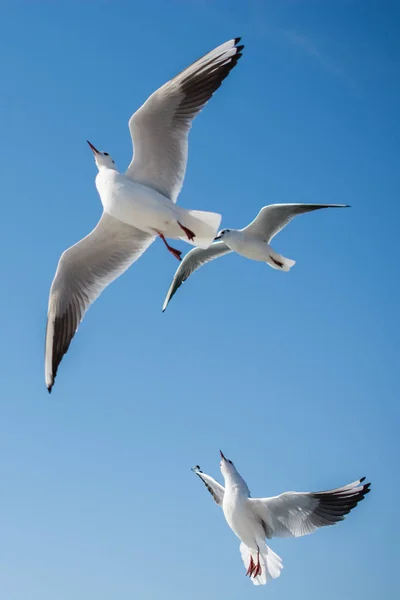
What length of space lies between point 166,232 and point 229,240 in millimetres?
3476

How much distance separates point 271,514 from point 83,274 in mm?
3057

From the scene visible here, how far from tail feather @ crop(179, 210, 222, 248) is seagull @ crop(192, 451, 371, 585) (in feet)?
8.69

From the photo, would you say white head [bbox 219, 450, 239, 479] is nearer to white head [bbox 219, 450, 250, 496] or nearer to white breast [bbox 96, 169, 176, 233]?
white head [bbox 219, 450, 250, 496]

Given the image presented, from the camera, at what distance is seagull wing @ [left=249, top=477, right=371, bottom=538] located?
29.1ft

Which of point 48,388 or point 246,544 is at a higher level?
point 48,388

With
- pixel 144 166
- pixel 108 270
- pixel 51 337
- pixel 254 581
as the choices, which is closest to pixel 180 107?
pixel 144 166

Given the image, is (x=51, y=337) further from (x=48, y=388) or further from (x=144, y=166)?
(x=144, y=166)

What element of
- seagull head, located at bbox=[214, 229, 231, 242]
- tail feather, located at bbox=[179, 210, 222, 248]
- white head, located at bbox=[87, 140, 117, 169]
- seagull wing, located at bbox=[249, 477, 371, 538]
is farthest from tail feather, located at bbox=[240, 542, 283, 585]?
seagull head, located at bbox=[214, 229, 231, 242]

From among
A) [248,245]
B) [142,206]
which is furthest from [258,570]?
[248,245]

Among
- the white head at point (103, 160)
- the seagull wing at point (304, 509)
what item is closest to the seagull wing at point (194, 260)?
the white head at point (103, 160)

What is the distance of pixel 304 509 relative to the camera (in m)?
9.12

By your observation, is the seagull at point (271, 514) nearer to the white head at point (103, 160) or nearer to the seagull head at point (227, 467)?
the seagull head at point (227, 467)

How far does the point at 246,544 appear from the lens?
31.4 ft

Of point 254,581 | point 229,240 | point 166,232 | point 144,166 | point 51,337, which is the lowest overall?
point 254,581
